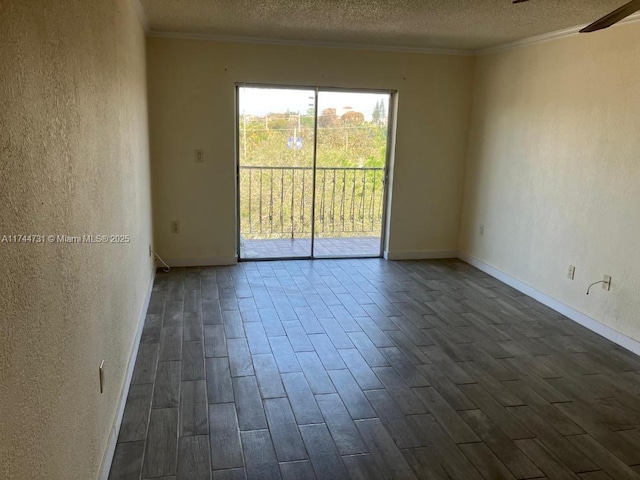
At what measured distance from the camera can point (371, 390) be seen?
276cm

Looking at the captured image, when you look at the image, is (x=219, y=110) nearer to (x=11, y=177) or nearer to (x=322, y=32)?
(x=322, y=32)

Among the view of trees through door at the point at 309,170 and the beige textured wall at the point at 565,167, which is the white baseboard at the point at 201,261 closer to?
the view of trees through door at the point at 309,170

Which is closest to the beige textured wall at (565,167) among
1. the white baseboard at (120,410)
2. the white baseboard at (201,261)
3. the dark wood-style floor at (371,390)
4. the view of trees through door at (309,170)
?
the dark wood-style floor at (371,390)

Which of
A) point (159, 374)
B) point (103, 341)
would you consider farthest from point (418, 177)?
point (103, 341)

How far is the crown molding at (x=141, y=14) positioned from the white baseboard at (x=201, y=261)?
7.23ft

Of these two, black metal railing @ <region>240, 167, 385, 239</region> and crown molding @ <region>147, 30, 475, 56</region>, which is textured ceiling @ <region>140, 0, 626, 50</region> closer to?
crown molding @ <region>147, 30, 475, 56</region>

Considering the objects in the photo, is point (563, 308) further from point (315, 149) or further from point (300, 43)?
point (300, 43)

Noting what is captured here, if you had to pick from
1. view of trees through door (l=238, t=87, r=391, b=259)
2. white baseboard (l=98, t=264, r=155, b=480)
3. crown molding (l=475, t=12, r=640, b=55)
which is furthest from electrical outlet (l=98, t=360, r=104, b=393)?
crown molding (l=475, t=12, r=640, b=55)

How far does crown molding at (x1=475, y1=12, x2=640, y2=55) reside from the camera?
11.1 ft

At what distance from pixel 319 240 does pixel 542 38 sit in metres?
3.24

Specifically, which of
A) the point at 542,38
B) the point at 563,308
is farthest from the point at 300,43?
the point at 563,308

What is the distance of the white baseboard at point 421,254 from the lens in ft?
18.5

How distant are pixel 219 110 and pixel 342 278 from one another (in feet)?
6.79

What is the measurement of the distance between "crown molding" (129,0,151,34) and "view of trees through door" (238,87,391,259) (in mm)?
1047
